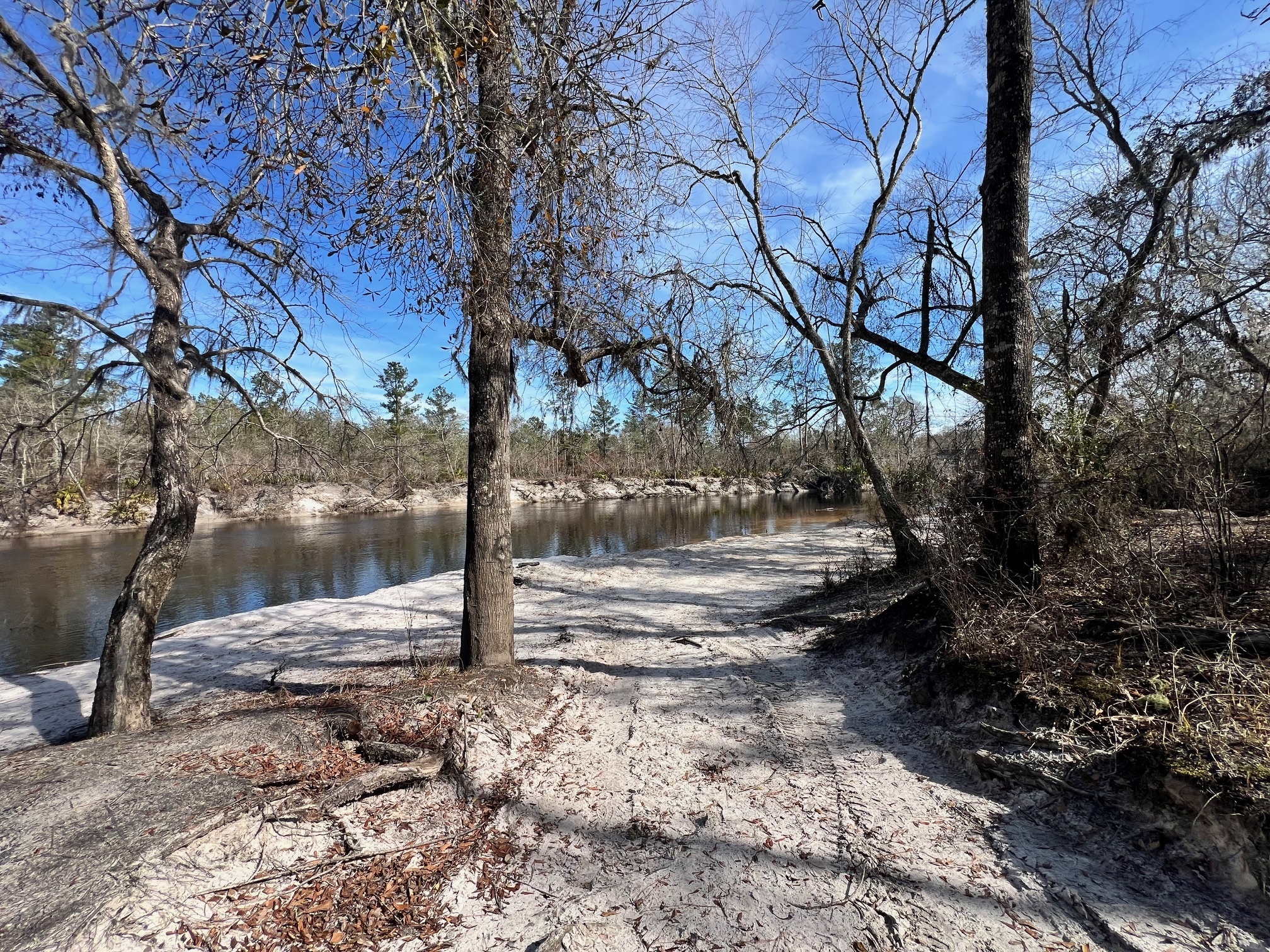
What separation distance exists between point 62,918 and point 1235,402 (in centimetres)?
874

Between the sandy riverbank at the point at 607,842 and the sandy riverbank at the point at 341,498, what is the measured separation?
3.08 m

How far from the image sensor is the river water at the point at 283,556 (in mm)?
11352

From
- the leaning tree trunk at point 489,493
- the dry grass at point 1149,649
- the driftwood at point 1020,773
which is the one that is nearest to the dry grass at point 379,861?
the leaning tree trunk at point 489,493

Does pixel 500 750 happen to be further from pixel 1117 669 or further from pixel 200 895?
pixel 1117 669

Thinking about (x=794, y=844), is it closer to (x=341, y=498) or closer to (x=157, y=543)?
(x=157, y=543)

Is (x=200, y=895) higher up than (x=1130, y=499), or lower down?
lower down

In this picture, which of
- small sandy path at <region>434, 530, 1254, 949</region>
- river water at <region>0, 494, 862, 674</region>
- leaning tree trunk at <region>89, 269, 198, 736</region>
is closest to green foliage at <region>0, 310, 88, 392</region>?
leaning tree trunk at <region>89, 269, 198, 736</region>

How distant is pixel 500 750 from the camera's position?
356 centimetres

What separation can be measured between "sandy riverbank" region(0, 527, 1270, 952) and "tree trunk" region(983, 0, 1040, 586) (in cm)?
154

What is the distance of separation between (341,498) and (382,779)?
37.4 m

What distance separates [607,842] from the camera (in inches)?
109

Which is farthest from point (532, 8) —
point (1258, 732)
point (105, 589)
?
point (105, 589)

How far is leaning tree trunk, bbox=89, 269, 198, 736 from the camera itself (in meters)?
4.46

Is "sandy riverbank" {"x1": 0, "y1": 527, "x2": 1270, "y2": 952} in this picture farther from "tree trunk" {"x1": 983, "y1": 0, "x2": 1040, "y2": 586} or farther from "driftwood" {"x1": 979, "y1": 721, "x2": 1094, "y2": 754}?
"tree trunk" {"x1": 983, "y1": 0, "x2": 1040, "y2": 586}
